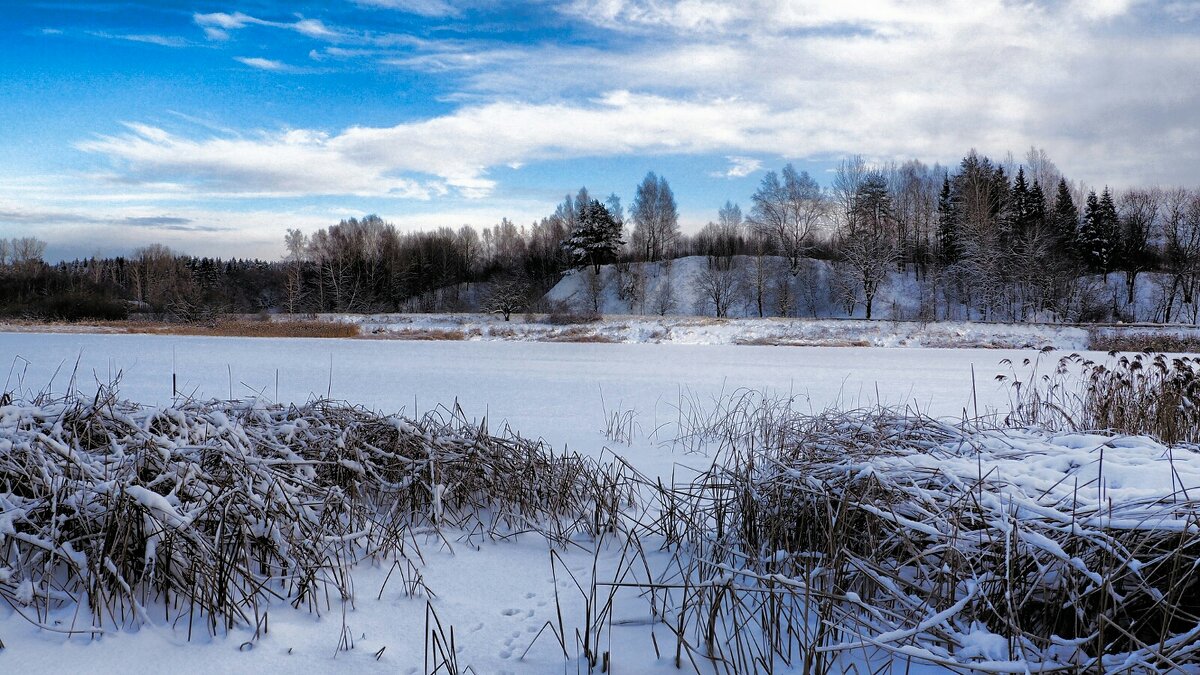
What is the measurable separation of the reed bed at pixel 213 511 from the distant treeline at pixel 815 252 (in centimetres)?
3172

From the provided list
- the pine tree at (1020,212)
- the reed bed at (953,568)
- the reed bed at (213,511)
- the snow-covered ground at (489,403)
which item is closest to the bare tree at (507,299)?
the snow-covered ground at (489,403)

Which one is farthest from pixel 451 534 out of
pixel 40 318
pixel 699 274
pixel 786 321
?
pixel 40 318

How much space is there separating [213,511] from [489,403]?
22.2 feet

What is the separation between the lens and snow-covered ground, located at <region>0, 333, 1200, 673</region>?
2383 mm

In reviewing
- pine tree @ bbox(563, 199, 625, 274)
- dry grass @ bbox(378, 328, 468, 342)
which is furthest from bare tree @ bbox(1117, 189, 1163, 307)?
dry grass @ bbox(378, 328, 468, 342)

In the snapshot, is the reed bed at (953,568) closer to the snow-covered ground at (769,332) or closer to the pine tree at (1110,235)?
the snow-covered ground at (769,332)

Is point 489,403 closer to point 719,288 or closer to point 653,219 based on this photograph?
point 719,288

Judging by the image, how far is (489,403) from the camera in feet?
31.2

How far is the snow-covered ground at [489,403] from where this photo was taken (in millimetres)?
2383

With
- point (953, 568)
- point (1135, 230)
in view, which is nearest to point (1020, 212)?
point (1135, 230)

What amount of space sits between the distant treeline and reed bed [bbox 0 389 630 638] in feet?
104

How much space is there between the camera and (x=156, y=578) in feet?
8.41

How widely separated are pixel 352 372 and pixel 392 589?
39.0 ft

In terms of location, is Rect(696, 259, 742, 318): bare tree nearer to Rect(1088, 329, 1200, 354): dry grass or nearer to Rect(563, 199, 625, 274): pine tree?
Rect(563, 199, 625, 274): pine tree
